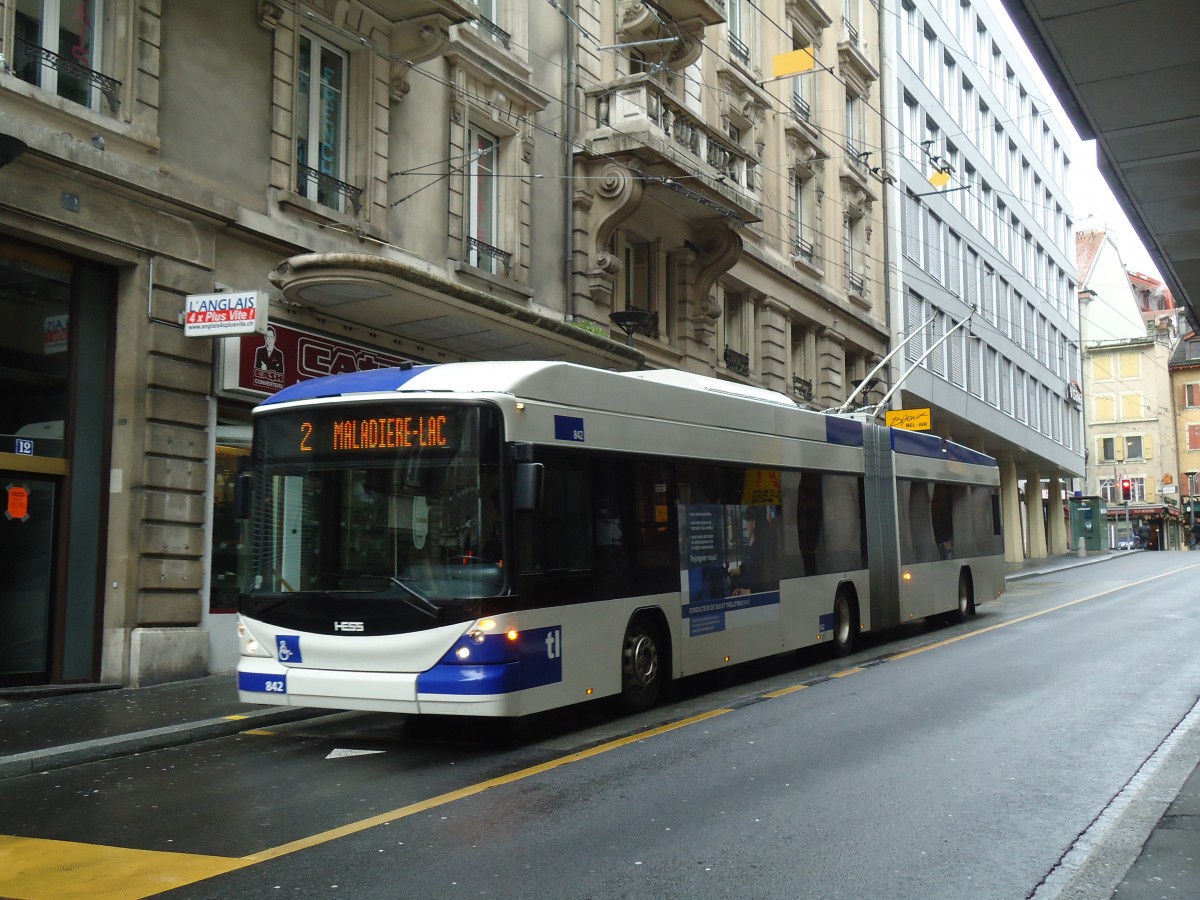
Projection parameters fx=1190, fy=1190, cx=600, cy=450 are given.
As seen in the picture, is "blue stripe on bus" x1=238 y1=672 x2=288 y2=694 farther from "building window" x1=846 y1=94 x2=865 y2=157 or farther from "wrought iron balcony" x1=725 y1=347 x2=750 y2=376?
"building window" x1=846 y1=94 x2=865 y2=157

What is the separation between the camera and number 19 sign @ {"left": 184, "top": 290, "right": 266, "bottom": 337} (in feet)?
41.6

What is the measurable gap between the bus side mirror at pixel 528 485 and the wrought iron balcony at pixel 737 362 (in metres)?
18.3

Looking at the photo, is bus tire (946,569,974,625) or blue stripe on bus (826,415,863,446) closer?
blue stripe on bus (826,415,863,446)

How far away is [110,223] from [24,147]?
6.58 feet

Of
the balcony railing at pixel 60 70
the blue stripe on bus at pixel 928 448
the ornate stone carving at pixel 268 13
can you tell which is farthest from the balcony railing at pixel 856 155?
the balcony railing at pixel 60 70

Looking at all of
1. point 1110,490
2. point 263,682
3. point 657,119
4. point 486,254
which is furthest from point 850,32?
point 1110,490

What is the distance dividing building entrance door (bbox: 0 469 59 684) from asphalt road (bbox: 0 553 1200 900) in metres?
3.64

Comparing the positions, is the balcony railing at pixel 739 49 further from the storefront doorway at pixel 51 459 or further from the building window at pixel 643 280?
the storefront doorway at pixel 51 459

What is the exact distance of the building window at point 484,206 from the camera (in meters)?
18.3

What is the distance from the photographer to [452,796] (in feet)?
23.7

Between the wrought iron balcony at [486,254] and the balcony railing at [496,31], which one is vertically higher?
the balcony railing at [496,31]

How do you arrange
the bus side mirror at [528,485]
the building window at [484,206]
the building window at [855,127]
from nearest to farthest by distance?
the bus side mirror at [528,485] < the building window at [484,206] < the building window at [855,127]

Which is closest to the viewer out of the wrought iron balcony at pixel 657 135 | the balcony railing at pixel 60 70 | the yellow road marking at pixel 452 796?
the yellow road marking at pixel 452 796

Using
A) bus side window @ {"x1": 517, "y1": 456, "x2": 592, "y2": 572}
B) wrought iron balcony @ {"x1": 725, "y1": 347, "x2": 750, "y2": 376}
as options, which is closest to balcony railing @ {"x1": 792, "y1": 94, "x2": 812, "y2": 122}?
wrought iron balcony @ {"x1": 725, "y1": 347, "x2": 750, "y2": 376}
